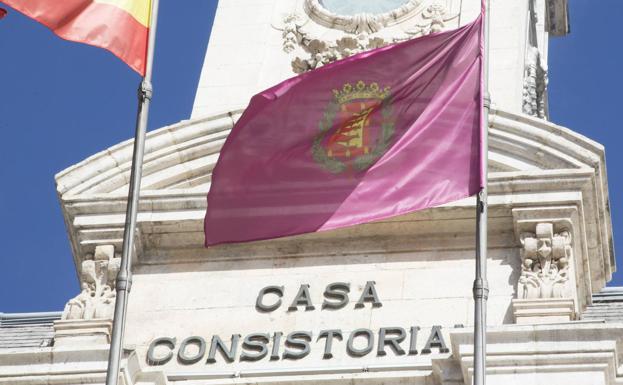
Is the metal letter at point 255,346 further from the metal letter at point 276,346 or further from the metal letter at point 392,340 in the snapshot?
the metal letter at point 392,340

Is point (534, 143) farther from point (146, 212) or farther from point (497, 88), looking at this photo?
point (146, 212)

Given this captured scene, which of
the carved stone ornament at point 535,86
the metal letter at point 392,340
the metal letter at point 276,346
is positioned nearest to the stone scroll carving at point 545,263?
the metal letter at point 392,340

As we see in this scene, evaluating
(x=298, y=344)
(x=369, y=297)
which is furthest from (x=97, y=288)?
(x=369, y=297)

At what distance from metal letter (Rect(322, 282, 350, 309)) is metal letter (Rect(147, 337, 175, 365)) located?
185cm

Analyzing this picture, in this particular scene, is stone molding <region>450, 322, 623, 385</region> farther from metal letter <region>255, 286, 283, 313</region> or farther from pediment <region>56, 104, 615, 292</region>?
metal letter <region>255, 286, 283, 313</region>

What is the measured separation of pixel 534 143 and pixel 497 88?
2.32 metres

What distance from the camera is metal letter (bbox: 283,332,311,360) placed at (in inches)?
1096

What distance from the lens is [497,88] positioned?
31422mm

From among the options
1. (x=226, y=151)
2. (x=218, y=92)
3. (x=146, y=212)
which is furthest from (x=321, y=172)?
(x=218, y=92)

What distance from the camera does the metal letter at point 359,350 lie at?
27.7 meters

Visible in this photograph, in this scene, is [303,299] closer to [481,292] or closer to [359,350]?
[359,350]

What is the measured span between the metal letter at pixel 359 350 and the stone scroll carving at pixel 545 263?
1783 mm

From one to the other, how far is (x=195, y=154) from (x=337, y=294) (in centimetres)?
Result: 299

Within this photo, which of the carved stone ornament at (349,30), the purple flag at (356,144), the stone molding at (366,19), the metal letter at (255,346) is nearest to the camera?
the purple flag at (356,144)
